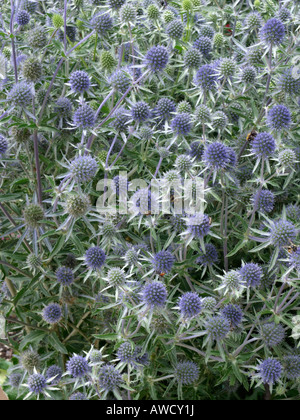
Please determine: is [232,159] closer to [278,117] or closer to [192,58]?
[278,117]

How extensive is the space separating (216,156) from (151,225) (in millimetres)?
419

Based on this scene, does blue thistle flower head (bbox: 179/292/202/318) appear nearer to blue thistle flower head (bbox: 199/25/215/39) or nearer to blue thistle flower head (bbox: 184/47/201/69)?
blue thistle flower head (bbox: 184/47/201/69)

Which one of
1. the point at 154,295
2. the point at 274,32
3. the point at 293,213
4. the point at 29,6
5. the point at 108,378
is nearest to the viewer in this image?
the point at 154,295

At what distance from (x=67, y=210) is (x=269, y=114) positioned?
1.04 meters

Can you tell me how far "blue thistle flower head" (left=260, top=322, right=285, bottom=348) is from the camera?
Result: 2.15 metres

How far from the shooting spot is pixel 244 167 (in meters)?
2.71

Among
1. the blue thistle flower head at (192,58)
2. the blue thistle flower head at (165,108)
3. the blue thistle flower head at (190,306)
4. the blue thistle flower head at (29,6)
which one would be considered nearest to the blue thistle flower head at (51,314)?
the blue thistle flower head at (190,306)

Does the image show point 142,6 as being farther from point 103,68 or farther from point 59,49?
point 59,49

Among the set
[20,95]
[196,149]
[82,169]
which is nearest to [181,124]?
[196,149]

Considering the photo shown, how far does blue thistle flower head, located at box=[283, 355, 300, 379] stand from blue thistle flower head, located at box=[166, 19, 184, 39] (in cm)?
181

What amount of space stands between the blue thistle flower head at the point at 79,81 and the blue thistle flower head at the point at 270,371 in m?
1.56

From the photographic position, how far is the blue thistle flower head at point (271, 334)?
215cm

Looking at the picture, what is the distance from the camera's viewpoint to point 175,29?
2727 millimetres
